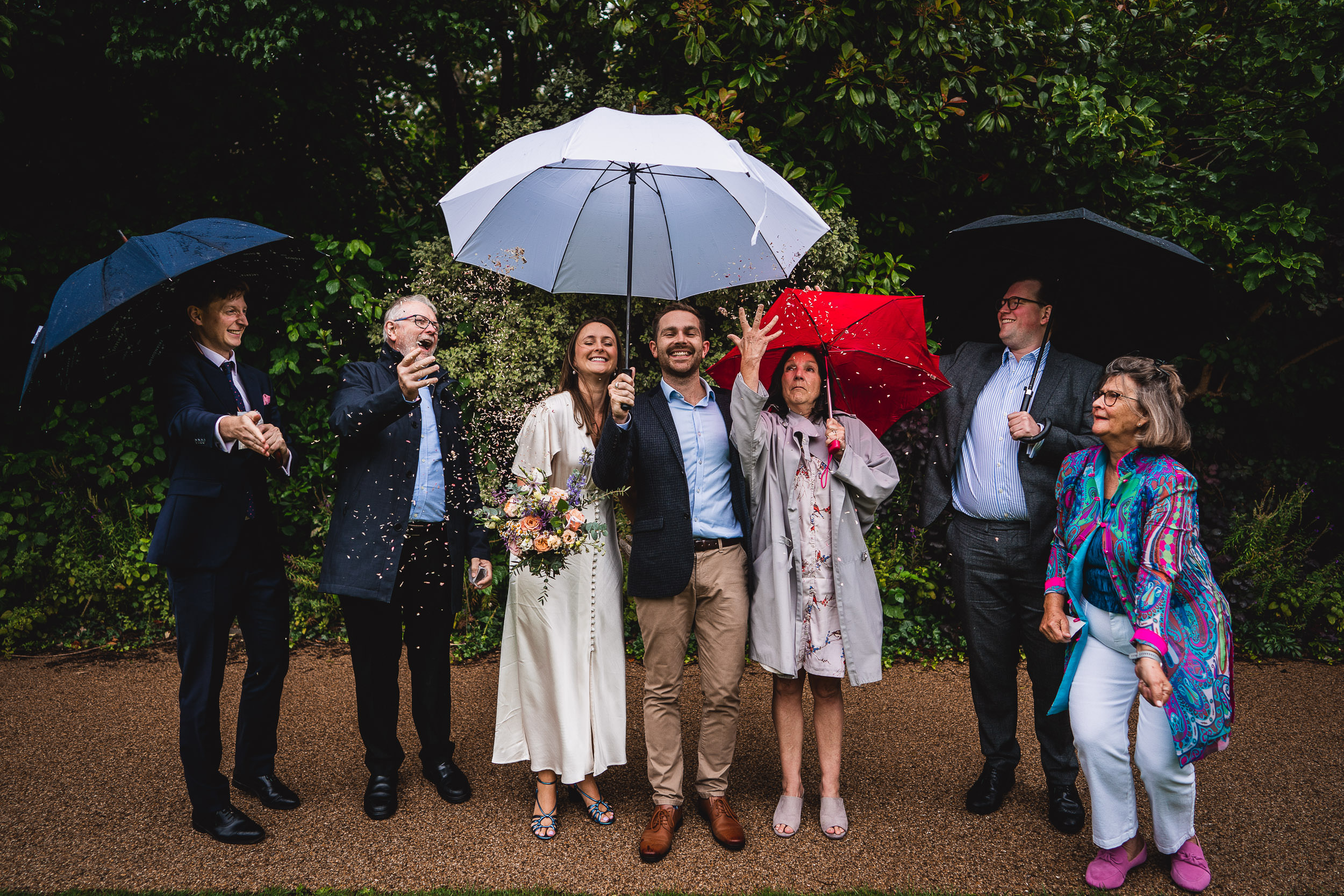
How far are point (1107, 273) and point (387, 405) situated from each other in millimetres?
3065

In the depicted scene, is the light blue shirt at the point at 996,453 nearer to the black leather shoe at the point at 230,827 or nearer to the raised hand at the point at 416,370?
the raised hand at the point at 416,370

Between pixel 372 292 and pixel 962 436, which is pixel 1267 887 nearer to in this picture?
pixel 962 436

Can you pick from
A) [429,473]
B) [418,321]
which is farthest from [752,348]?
[429,473]

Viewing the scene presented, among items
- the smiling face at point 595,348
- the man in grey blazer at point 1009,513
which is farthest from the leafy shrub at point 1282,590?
the smiling face at point 595,348

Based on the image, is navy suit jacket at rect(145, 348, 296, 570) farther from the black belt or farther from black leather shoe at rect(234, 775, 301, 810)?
the black belt

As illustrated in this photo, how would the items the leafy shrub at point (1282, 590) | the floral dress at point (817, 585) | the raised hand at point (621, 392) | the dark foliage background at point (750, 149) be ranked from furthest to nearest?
the leafy shrub at point (1282, 590) < the dark foliage background at point (750, 149) < the floral dress at point (817, 585) < the raised hand at point (621, 392)

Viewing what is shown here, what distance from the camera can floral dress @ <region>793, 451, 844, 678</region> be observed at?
3320 mm

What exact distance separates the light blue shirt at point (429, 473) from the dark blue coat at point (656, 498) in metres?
0.87

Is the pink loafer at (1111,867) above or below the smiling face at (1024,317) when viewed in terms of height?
below

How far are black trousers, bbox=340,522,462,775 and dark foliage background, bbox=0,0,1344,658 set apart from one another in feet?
4.36

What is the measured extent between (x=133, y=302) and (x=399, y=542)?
1379 mm

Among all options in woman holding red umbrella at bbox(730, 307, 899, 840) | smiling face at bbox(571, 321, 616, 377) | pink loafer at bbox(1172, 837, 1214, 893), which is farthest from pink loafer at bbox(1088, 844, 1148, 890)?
smiling face at bbox(571, 321, 616, 377)

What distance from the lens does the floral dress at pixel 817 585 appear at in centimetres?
332

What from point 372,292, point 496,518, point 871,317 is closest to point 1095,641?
point 871,317
